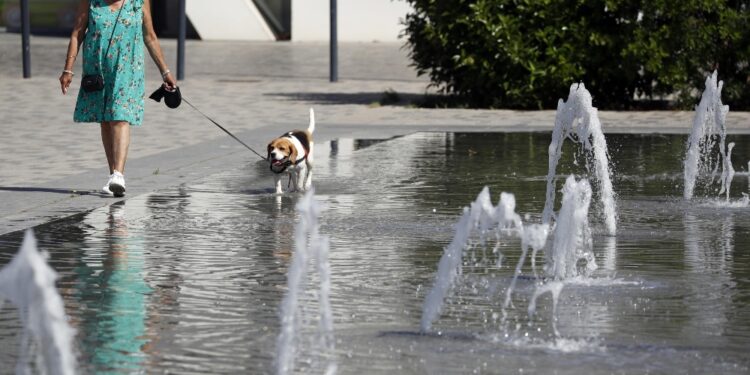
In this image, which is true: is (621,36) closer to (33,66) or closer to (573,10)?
(573,10)

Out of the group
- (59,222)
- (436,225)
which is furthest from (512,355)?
(59,222)

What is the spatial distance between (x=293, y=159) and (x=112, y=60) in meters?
1.52

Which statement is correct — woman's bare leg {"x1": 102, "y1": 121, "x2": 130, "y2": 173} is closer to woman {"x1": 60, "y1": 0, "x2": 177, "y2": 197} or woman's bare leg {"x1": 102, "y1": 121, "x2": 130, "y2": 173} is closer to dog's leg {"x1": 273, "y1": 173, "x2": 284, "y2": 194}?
woman {"x1": 60, "y1": 0, "x2": 177, "y2": 197}

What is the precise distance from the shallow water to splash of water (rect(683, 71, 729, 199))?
0.70ft

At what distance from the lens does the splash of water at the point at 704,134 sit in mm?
12543

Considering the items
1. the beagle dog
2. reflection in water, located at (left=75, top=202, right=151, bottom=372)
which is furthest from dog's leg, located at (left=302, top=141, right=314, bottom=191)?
reflection in water, located at (left=75, top=202, right=151, bottom=372)

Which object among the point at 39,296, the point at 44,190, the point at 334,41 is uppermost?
the point at 334,41

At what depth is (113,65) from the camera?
39.7 feet

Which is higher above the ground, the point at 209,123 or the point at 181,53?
the point at 181,53

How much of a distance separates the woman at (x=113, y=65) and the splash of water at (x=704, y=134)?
3.87 m

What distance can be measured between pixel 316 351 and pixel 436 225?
4.17 meters

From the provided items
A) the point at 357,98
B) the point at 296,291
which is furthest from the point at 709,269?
the point at 357,98

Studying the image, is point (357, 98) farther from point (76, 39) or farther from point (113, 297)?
point (113, 297)

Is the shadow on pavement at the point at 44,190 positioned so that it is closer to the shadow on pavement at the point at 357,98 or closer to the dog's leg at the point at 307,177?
the dog's leg at the point at 307,177
